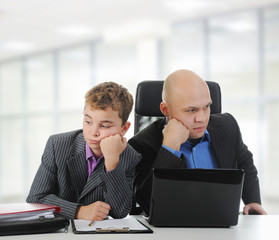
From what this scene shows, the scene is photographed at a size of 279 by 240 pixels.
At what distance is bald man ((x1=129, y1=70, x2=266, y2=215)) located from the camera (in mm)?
1434

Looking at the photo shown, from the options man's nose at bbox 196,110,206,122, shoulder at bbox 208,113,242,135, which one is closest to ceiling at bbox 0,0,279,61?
shoulder at bbox 208,113,242,135

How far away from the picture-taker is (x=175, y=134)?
1.43m

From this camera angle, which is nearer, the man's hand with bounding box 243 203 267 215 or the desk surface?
the desk surface

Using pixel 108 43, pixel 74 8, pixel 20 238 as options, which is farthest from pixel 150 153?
pixel 108 43

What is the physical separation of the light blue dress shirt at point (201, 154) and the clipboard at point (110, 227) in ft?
1.12

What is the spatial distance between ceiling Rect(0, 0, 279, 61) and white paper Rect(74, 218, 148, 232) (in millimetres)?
4916

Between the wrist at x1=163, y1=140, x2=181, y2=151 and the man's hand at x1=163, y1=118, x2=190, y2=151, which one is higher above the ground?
the man's hand at x1=163, y1=118, x2=190, y2=151

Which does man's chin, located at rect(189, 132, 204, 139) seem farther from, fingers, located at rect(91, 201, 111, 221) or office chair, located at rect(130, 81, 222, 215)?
office chair, located at rect(130, 81, 222, 215)

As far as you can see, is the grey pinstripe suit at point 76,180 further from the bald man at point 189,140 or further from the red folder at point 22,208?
the red folder at point 22,208

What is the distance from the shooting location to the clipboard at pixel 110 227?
3.90 ft

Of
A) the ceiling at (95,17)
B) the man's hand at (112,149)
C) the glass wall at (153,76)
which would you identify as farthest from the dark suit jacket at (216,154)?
the ceiling at (95,17)

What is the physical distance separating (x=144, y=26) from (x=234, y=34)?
144cm

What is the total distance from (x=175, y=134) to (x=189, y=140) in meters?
0.18

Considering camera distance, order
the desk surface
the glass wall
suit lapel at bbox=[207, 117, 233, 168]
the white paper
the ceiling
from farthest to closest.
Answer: the glass wall < the ceiling < suit lapel at bbox=[207, 117, 233, 168] < the white paper < the desk surface
